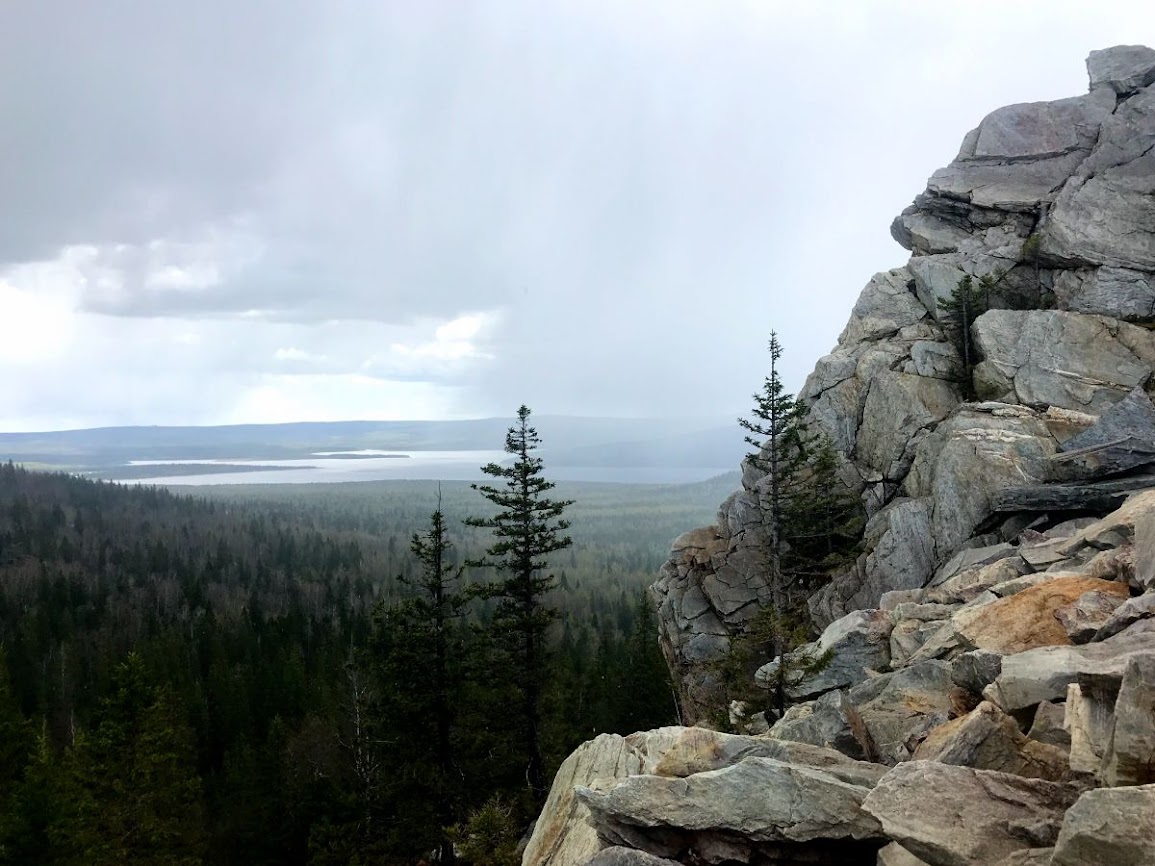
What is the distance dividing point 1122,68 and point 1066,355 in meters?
28.7

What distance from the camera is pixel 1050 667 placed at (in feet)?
31.2

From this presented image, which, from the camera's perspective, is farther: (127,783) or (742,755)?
(127,783)

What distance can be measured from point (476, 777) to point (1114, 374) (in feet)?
117

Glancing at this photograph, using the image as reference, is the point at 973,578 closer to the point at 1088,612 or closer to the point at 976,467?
the point at 1088,612

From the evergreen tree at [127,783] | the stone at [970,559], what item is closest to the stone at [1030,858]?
the stone at [970,559]

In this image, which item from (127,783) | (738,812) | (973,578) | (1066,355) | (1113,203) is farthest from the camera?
(1113,203)

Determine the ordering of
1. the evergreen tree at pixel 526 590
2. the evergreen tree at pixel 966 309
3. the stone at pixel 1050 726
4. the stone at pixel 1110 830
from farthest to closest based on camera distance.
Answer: the evergreen tree at pixel 966 309 → the evergreen tree at pixel 526 590 → the stone at pixel 1050 726 → the stone at pixel 1110 830

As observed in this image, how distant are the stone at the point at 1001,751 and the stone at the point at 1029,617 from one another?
12.9ft

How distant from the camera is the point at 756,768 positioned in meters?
9.30

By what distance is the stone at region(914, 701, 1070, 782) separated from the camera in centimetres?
844

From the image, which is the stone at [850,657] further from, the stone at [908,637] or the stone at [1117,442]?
the stone at [1117,442]

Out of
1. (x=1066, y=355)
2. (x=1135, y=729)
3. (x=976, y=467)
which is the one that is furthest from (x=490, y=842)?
(x=1066, y=355)

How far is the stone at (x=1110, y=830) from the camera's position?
18.3 feet

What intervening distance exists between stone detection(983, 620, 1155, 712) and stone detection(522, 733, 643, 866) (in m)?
6.15
